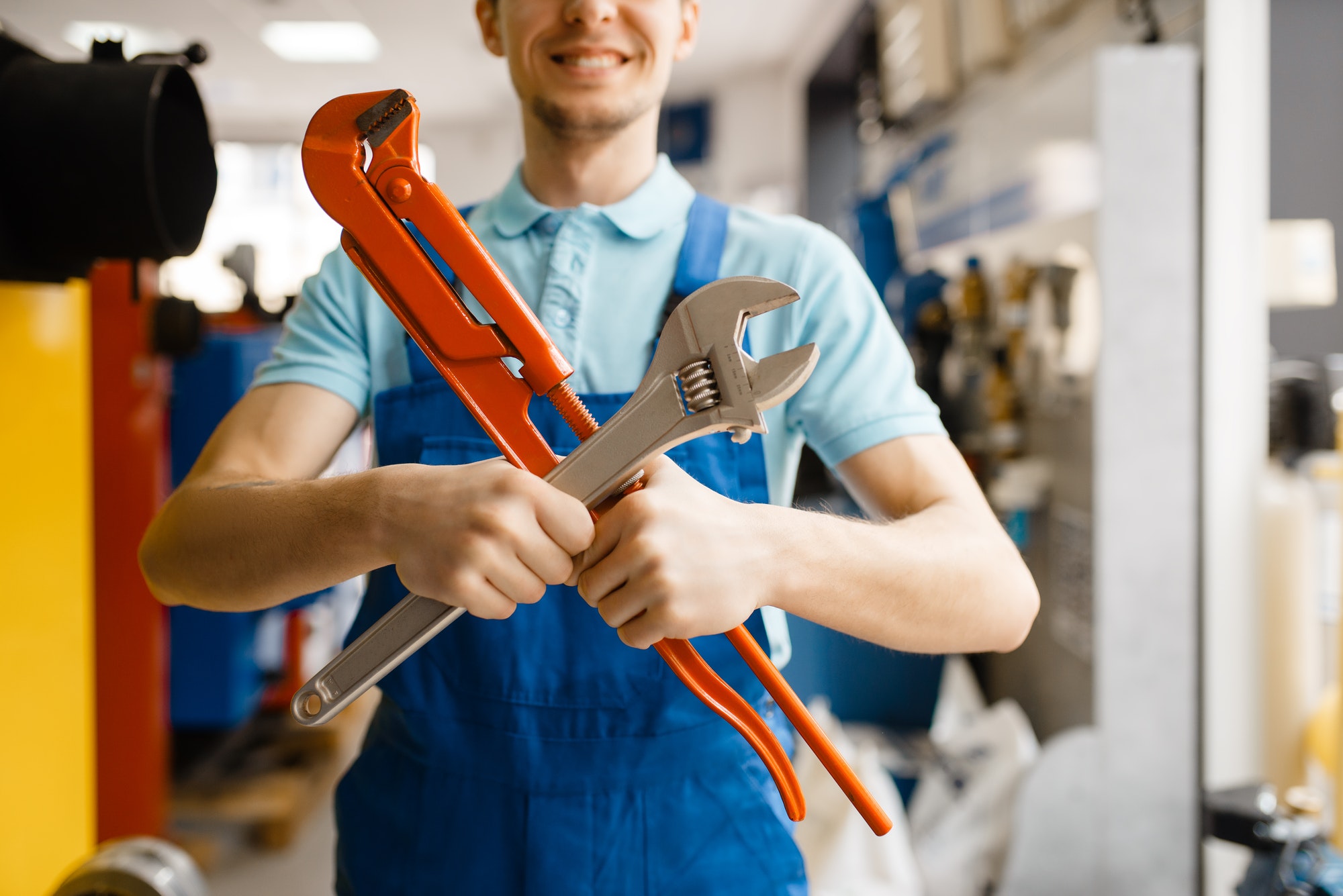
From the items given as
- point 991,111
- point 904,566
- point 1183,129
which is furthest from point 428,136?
point 991,111

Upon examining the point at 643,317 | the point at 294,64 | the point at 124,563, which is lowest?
the point at 124,563

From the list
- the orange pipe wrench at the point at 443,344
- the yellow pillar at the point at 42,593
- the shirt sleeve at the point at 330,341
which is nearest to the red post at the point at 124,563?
the yellow pillar at the point at 42,593

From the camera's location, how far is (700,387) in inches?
20.7

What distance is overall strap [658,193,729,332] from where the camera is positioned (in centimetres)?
75

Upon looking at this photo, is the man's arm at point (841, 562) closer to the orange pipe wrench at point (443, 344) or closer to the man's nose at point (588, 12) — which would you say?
the orange pipe wrench at point (443, 344)

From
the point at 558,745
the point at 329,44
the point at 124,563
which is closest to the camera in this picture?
the point at 558,745

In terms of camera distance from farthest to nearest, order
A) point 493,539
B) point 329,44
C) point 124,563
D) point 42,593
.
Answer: point 124,563 < point 42,593 < point 329,44 < point 493,539

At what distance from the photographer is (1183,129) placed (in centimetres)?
165

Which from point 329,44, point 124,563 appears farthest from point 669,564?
point 124,563

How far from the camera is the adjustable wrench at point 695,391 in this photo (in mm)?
515

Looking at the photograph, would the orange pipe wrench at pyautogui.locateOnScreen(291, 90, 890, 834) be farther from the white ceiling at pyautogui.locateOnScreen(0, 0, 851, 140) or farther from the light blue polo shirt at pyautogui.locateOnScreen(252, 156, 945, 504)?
the light blue polo shirt at pyautogui.locateOnScreen(252, 156, 945, 504)

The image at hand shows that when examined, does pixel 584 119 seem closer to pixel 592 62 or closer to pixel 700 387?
pixel 592 62

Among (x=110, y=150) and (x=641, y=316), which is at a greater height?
(x=110, y=150)

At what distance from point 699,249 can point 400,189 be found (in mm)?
284
